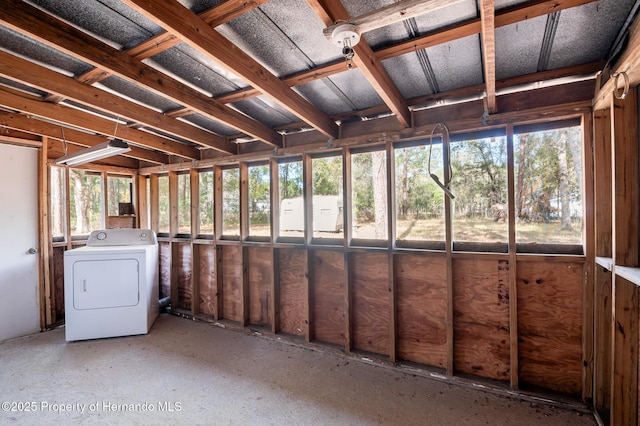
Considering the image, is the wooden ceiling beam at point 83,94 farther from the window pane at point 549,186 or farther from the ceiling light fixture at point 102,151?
the window pane at point 549,186

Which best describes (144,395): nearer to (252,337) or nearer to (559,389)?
(252,337)

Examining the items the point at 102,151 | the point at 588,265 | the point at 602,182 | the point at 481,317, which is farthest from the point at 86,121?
the point at 588,265

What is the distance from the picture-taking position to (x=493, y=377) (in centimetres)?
216

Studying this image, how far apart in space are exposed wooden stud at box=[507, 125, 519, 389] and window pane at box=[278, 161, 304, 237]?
1821 mm

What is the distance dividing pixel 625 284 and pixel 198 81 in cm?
279

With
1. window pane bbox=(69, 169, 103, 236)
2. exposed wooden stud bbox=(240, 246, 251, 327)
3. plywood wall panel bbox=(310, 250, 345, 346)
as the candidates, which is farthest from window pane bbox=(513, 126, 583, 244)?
window pane bbox=(69, 169, 103, 236)

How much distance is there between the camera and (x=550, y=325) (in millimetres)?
2012

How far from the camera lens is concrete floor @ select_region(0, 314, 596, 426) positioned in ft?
6.09

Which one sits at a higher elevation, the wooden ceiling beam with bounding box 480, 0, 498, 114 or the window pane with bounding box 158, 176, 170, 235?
the wooden ceiling beam with bounding box 480, 0, 498, 114

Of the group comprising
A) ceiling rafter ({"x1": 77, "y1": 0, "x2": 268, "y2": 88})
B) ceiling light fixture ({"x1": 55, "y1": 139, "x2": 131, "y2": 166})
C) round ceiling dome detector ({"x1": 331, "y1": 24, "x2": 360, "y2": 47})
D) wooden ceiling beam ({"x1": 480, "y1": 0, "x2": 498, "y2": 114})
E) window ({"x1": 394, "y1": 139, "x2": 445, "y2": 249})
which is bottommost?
window ({"x1": 394, "y1": 139, "x2": 445, "y2": 249})

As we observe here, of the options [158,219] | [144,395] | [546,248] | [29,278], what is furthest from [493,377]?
[29,278]

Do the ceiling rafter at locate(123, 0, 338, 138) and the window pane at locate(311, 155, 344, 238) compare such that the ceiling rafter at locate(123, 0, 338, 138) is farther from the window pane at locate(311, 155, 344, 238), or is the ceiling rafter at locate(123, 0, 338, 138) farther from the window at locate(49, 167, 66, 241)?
the window at locate(49, 167, 66, 241)

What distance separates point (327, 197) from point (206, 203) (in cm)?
177

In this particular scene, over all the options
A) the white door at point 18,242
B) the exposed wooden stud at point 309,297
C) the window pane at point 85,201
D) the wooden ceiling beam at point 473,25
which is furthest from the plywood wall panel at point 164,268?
the wooden ceiling beam at point 473,25
